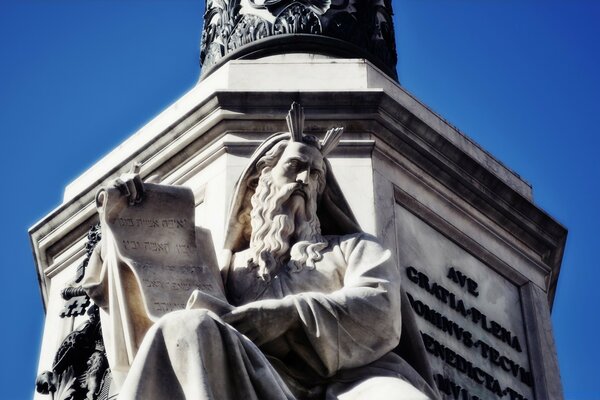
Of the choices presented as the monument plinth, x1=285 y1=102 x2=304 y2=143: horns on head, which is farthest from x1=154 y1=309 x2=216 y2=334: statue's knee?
x1=285 y1=102 x2=304 y2=143: horns on head

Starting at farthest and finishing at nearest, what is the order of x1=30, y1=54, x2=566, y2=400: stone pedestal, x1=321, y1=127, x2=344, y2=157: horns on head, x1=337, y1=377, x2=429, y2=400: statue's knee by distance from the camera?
x1=30, y1=54, x2=566, y2=400: stone pedestal → x1=321, y1=127, x2=344, y2=157: horns on head → x1=337, y1=377, x2=429, y2=400: statue's knee

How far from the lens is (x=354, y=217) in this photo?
1191 centimetres

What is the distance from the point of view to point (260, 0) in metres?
15.4

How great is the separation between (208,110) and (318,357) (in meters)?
3.27

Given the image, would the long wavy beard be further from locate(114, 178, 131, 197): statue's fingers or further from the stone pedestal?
locate(114, 178, 131, 197): statue's fingers

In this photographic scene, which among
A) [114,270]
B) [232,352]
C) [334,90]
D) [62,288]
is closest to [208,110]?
[334,90]

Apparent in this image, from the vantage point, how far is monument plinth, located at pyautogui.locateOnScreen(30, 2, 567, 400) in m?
11.5

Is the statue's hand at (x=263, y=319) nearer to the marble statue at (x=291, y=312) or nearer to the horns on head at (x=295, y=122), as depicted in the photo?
the marble statue at (x=291, y=312)

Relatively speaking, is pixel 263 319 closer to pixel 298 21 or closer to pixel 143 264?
pixel 143 264

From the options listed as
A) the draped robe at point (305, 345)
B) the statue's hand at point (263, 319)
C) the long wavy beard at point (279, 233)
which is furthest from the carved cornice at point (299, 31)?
the statue's hand at point (263, 319)

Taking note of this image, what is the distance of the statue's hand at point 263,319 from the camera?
10.4 m

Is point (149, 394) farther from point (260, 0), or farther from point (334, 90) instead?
point (260, 0)

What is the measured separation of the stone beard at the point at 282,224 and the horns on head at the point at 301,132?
12 cm

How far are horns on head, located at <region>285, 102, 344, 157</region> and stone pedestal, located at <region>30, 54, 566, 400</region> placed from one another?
2.60ft
